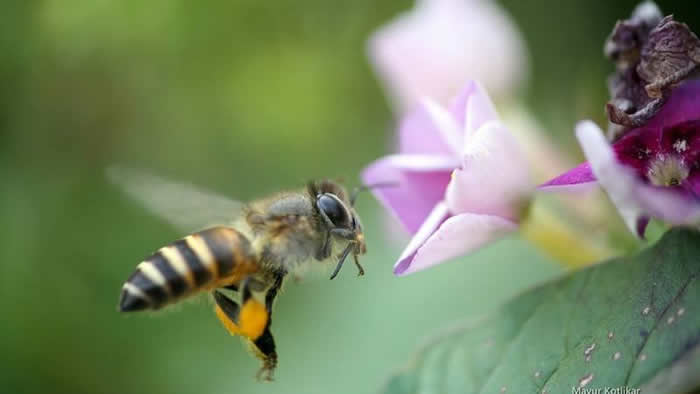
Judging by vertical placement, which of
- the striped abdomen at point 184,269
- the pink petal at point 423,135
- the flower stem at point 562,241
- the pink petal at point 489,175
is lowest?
the flower stem at point 562,241

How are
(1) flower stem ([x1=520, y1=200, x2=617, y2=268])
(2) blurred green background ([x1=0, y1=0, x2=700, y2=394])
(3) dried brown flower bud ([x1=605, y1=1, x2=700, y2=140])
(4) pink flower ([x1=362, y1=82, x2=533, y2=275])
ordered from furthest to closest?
(2) blurred green background ([x1=0, y1=0, x2=700, y2=394])
(1) flower stem ([x1=520, y1=200, x2=617, y2=268])
(4) pink flower ([x1=362, y1=82, x2=533, y2=275])
(3) dried brown flower bud ([x1=605, y1=1, x2=700, y2=140])

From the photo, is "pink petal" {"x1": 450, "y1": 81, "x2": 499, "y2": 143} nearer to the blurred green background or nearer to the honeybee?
the honeybee

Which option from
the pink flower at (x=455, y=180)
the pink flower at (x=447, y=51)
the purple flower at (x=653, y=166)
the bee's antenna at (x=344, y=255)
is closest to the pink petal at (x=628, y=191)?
the purple flower at (x=653, y=166)

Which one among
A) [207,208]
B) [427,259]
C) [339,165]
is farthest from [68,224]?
[427,259]

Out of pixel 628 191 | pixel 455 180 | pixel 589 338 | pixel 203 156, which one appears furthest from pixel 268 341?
pixel 203 156

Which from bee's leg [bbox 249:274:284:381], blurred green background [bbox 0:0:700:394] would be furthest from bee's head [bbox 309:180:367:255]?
blurred green background [bbox 0:0:700:394]

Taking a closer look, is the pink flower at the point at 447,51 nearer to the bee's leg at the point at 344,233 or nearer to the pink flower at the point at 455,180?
the pink flower at the point at 455,180
